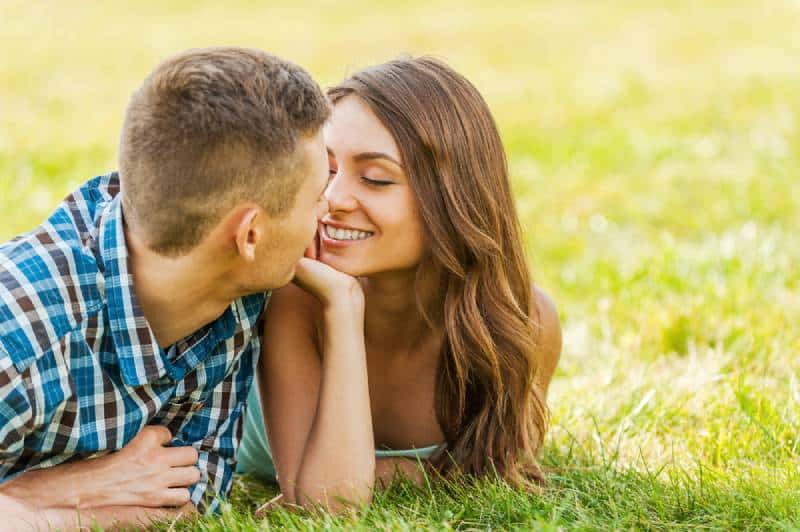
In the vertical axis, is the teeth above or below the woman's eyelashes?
below

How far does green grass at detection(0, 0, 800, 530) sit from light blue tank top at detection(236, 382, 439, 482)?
12 cm

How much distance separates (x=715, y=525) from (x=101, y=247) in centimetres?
178

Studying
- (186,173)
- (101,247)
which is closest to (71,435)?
(101,247)

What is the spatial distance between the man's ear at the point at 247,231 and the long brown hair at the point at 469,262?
643 millimetres

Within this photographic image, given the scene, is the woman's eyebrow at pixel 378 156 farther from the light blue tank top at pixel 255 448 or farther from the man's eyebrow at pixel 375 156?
the light blue tank top at pixel 255 448

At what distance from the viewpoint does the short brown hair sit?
8.78ft

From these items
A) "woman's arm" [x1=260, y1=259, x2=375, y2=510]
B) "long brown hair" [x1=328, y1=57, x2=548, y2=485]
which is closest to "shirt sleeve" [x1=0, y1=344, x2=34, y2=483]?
"woman's arm" [x1=260, y1=259, x2=375, y2=510]

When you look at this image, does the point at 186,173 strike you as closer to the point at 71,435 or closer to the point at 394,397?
the point at 71,435

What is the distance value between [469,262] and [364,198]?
1.40 feet

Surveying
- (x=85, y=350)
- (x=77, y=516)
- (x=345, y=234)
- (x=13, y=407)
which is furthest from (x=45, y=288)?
(x=345, y=234)

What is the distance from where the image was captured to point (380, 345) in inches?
148

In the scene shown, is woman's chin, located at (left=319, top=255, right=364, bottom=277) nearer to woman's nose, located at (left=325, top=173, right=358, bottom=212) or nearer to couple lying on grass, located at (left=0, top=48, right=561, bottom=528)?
couple lying on grass, located at (left=0, top=48, right=561, bottom=528)

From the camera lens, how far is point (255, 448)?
390 centimetres

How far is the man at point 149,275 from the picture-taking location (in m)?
2.68
